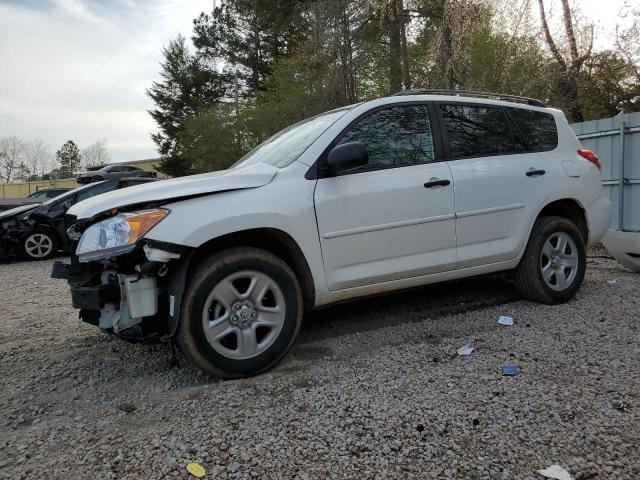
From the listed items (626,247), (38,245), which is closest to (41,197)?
(38,245)

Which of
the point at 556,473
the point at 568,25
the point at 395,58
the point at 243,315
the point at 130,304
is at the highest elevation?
the point at 395,58

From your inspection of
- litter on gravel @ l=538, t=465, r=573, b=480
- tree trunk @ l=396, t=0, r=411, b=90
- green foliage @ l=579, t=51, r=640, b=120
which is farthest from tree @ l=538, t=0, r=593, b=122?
litter on gravel @ l=538, t=465, r=573, b=480

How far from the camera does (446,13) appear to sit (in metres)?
12.0

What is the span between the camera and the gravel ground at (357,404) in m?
2.47

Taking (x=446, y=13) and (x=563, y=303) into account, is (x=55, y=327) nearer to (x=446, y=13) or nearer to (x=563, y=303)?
(x=563, y=303)

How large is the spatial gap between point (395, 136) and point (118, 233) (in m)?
2.20

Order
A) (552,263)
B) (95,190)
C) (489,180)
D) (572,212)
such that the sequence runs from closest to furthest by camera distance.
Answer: (489,180) < (552,263) < (572,212) < (95,190)

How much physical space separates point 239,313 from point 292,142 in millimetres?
1568

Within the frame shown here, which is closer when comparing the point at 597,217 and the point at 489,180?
the point at 489,180

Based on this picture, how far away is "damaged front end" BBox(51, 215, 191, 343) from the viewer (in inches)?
127

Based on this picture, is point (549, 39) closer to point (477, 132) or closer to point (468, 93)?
point (468, 93)

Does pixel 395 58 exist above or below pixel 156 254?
above

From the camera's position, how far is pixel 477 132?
460cm

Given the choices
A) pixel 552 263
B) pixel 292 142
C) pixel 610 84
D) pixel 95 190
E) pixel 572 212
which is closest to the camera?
pixel 292 142
